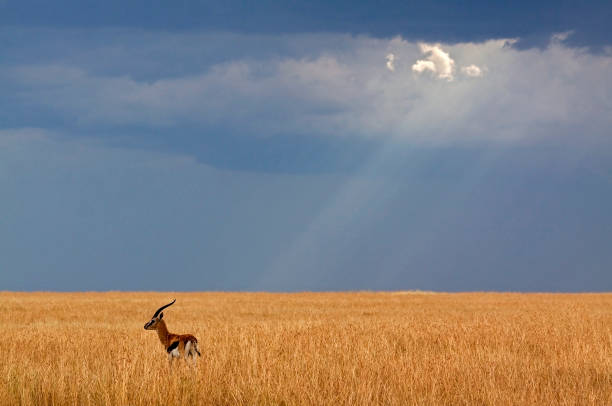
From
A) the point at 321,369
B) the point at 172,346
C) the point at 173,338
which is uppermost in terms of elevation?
the point at 173,338

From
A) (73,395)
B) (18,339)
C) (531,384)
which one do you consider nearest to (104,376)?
(73,395)

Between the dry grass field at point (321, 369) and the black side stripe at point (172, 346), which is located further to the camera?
the black side stripe at point (172, 346)

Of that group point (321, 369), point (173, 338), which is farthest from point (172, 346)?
point (321, 369)

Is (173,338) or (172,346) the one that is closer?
(172,346)

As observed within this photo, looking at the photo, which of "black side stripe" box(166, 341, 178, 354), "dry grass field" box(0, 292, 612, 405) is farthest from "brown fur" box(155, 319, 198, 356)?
"dry grass field" box(0, 292, 612, 405)

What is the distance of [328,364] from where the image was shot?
432 inches

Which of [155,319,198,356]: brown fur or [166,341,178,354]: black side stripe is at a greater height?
[155,319,198,356]: brown fur

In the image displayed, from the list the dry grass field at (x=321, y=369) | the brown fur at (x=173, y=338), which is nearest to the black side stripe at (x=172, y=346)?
the brown fur at (x=173, y=338)

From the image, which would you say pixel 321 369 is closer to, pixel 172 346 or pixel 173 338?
pixel 172 346

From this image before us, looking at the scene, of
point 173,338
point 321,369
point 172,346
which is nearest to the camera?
point 321,369

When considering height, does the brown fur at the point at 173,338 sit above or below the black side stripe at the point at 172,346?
above

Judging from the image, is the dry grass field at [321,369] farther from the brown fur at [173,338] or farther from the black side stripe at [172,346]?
the brown fur at [173,338]

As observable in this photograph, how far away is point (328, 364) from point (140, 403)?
3971 mm

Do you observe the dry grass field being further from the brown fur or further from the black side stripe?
the brown fur
